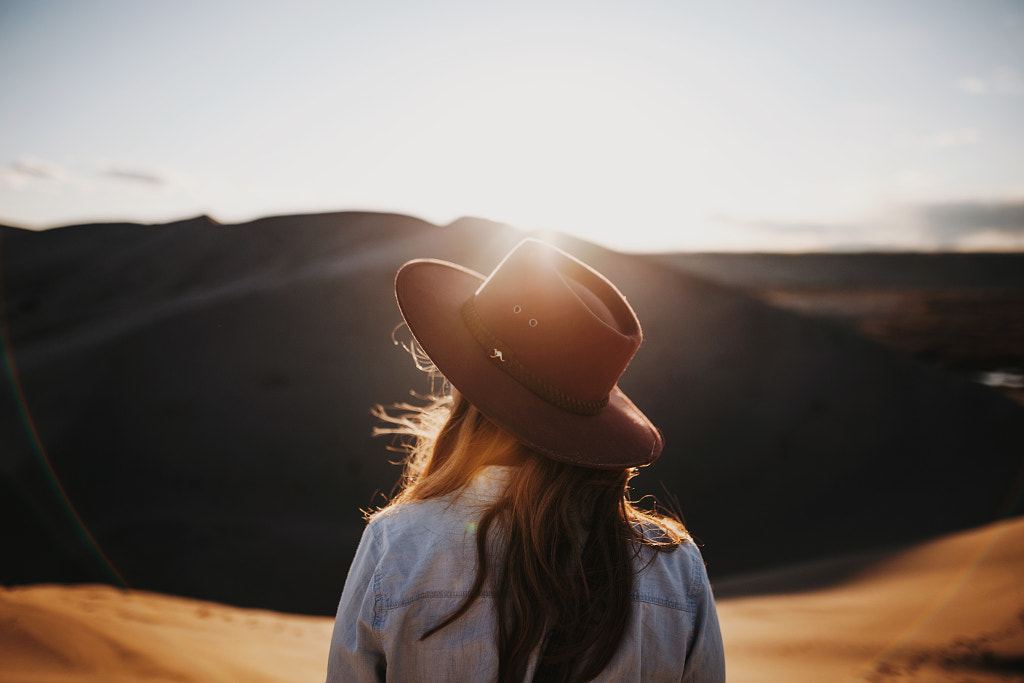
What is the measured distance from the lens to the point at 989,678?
312 centimetres

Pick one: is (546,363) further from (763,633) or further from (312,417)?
(312,417)

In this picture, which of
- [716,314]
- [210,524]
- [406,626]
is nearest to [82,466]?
[210,524]

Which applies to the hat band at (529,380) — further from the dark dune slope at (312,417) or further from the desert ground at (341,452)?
the dark dune slope at (312,417)

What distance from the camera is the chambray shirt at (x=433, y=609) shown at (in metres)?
1.06

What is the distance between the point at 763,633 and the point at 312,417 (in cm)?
834

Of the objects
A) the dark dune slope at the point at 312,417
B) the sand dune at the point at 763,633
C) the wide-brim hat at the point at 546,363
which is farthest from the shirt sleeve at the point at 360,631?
the dark dune slope at the point at 312,417

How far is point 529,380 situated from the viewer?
115cm

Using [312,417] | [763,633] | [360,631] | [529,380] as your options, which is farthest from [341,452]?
[529,380]

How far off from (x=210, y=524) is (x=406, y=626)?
873 cm

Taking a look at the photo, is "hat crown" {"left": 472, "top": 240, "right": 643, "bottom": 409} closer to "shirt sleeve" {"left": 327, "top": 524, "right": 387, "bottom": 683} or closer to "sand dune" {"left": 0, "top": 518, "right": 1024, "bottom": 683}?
"shirt sleeve" {"left": 327, "top": 524, "right": 387, "bottom": 683}

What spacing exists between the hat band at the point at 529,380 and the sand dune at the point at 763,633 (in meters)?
2.86

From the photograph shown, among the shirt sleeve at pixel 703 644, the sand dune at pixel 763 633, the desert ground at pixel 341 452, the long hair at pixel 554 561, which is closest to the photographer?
the long hair at pixel 554 561

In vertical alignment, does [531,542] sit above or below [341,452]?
above

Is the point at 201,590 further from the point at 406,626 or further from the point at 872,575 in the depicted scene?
the point at 872,575
